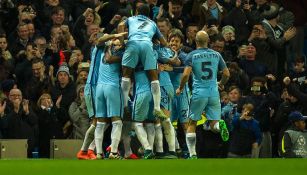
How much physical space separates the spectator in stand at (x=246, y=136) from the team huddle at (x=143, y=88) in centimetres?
171

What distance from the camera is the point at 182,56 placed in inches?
798

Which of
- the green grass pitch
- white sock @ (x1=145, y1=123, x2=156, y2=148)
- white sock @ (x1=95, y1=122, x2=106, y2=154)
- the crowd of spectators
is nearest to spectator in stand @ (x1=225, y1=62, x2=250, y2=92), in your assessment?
the crowd of spectators

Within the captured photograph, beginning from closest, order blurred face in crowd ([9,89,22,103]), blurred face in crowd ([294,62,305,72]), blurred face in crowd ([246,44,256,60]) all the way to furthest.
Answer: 1. blurred face in crowd ([9,89,22,103])
2. blurred face in crowd ([294,62,305,72])
3. blurred face in crowd ([246,44,256,60])

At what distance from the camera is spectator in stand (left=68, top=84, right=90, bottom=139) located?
21.8m

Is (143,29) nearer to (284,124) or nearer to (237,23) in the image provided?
(284,124)

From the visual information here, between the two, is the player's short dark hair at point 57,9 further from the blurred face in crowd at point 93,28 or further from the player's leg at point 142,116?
the player's leg at point 142,116

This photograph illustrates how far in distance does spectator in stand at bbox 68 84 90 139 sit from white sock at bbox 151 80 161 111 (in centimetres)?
321

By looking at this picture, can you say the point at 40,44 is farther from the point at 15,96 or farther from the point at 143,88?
the point at 143,88

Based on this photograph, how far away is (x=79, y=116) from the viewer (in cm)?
2180

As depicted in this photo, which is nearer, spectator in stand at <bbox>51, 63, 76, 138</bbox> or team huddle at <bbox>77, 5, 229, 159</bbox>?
team huddle at <bbox>77, 5, 229, 159</bbox>

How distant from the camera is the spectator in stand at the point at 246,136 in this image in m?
21.4

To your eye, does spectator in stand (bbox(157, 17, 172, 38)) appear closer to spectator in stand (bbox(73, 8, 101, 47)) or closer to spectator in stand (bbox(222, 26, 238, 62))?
spectator in stand (bbox(222, 26, 238, 62))

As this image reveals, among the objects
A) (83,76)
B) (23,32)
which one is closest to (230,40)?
(83,76)

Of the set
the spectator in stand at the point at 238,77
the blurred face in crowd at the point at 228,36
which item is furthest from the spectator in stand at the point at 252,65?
the blurred face in crowd at the point at 228,36
